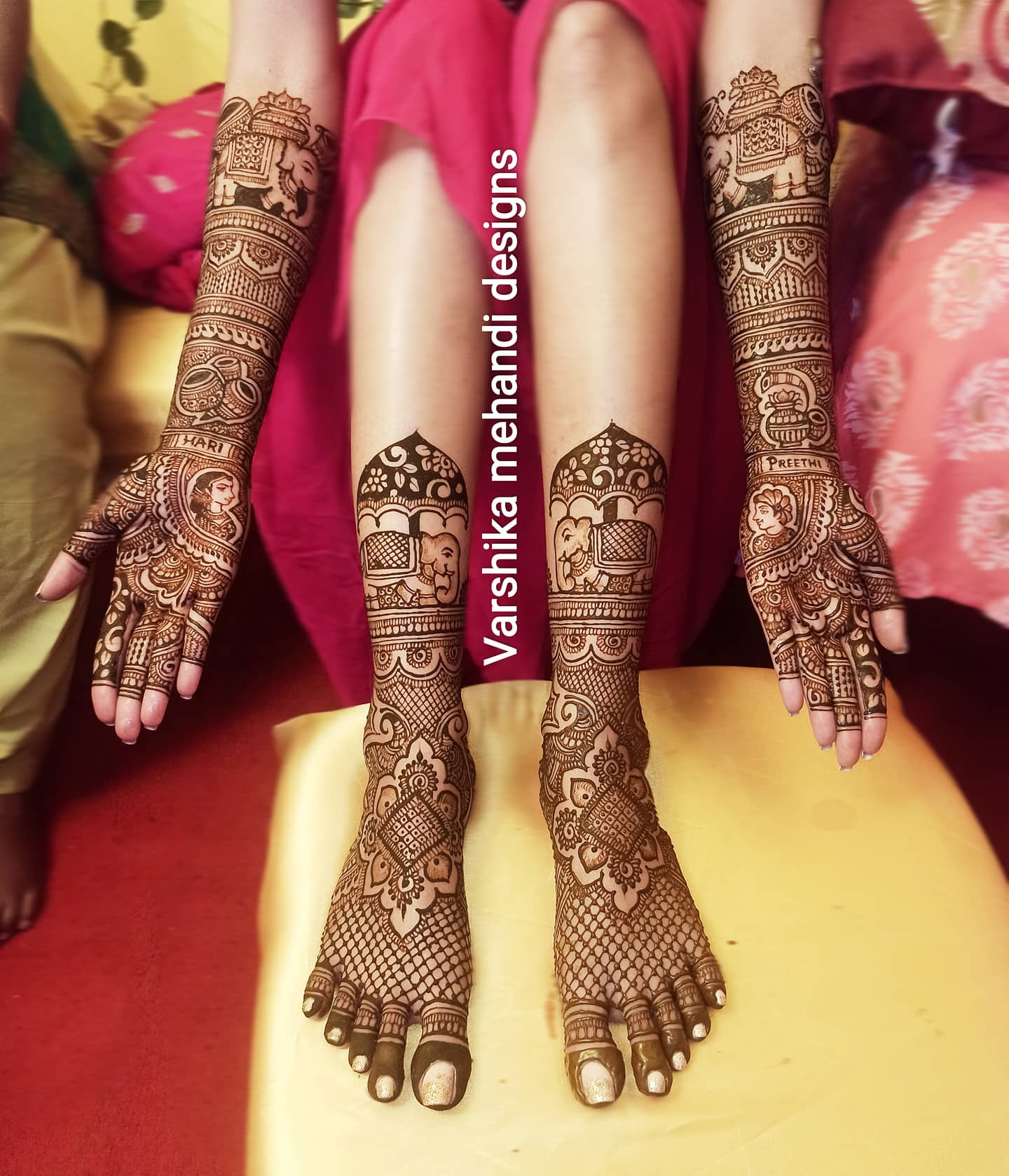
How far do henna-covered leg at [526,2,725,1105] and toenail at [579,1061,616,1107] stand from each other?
0.09 metres

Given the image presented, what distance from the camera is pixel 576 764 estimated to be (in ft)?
1.74

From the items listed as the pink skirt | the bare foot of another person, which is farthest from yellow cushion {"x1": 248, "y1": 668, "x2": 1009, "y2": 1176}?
the bare foot of another person

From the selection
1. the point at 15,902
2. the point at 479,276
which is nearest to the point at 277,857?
the point at 15,902

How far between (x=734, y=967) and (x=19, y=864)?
2.11 ft

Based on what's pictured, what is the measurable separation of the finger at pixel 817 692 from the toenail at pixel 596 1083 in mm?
225

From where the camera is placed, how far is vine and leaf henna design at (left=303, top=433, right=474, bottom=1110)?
48 cm

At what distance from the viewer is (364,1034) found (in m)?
0.46

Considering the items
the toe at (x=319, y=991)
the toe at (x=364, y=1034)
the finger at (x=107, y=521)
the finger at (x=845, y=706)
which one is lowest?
the toe at (x=364, y=1034)

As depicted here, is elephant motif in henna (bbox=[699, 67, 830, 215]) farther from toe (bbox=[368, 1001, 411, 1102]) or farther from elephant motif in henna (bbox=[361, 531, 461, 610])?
toe (bbox=[368, 1001, 411, 1102])

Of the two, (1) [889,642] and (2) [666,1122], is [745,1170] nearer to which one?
(2) [666,1122]

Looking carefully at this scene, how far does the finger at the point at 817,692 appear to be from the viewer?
473 millimetres

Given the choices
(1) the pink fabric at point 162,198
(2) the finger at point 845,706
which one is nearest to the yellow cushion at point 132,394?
(1) the pink fabric at point 162,198

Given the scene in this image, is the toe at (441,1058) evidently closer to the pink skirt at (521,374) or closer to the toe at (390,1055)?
the toe at (390,1055)

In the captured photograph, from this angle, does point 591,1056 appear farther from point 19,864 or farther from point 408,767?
point 19,864
